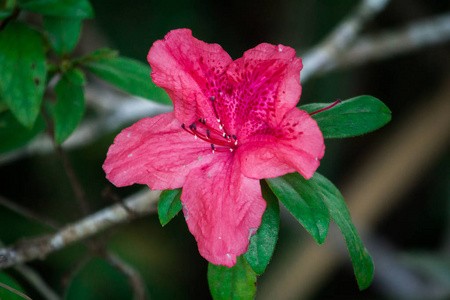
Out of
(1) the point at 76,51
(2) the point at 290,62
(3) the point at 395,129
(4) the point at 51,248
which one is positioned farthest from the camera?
(3) the point at 395,129

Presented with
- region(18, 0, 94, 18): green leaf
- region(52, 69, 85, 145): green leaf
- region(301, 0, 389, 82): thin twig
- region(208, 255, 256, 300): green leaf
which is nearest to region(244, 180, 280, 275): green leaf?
region(208, 255, 256, 300): green leaf

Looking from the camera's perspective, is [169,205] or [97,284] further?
[97,284]

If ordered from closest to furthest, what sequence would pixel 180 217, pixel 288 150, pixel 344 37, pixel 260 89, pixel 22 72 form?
pixel 288 150 < pixel 260 89 < pixel 22 72 < pixel 344 37 < pixel 180 217

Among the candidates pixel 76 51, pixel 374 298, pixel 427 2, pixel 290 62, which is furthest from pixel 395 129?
pixel 290 62

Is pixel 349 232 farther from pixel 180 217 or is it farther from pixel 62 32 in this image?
pixel 180 217

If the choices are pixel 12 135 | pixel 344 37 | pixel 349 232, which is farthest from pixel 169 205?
pixel 344 37

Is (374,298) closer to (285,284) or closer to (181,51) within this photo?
(285,284)

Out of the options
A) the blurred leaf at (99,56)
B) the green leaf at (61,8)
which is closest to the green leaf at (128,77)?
the blurred leaf at (99,56)

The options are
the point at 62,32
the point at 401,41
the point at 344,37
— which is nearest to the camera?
the point at 62,32

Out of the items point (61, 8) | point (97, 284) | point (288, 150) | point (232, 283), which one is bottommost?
point (97, 284)
